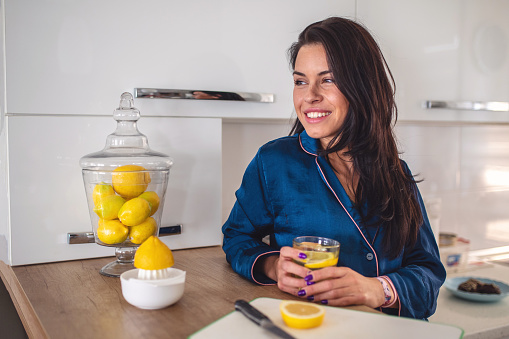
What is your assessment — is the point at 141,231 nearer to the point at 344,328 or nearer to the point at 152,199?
the point at 152,199

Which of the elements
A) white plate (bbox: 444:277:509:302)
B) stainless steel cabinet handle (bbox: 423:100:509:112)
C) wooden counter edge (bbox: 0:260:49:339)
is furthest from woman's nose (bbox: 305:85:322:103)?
white plate (bbox: 444:277:509:302)

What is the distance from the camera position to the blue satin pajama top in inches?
43.7

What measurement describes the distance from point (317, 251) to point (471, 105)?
1.00 metres

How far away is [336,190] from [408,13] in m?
0.72

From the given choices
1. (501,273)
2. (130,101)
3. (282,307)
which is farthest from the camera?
(501,273)

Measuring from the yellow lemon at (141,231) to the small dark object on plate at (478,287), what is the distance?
1.11 metres

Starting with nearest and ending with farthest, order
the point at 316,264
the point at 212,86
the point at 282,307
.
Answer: the point at 282,307
the point at 316,264
the point at 212,86

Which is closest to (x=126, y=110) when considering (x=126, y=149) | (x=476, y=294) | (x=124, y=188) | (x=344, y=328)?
(x=126, y=149)

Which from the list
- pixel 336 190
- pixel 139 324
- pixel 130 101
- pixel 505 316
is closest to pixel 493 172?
pixel 505 316

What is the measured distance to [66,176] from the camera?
3.95 ft

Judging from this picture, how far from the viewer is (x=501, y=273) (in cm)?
196

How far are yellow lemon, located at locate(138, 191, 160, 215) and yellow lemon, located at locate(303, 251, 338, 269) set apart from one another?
36 centimetres

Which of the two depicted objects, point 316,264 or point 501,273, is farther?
point 501,273

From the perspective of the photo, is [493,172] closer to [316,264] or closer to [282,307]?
[316,264]
